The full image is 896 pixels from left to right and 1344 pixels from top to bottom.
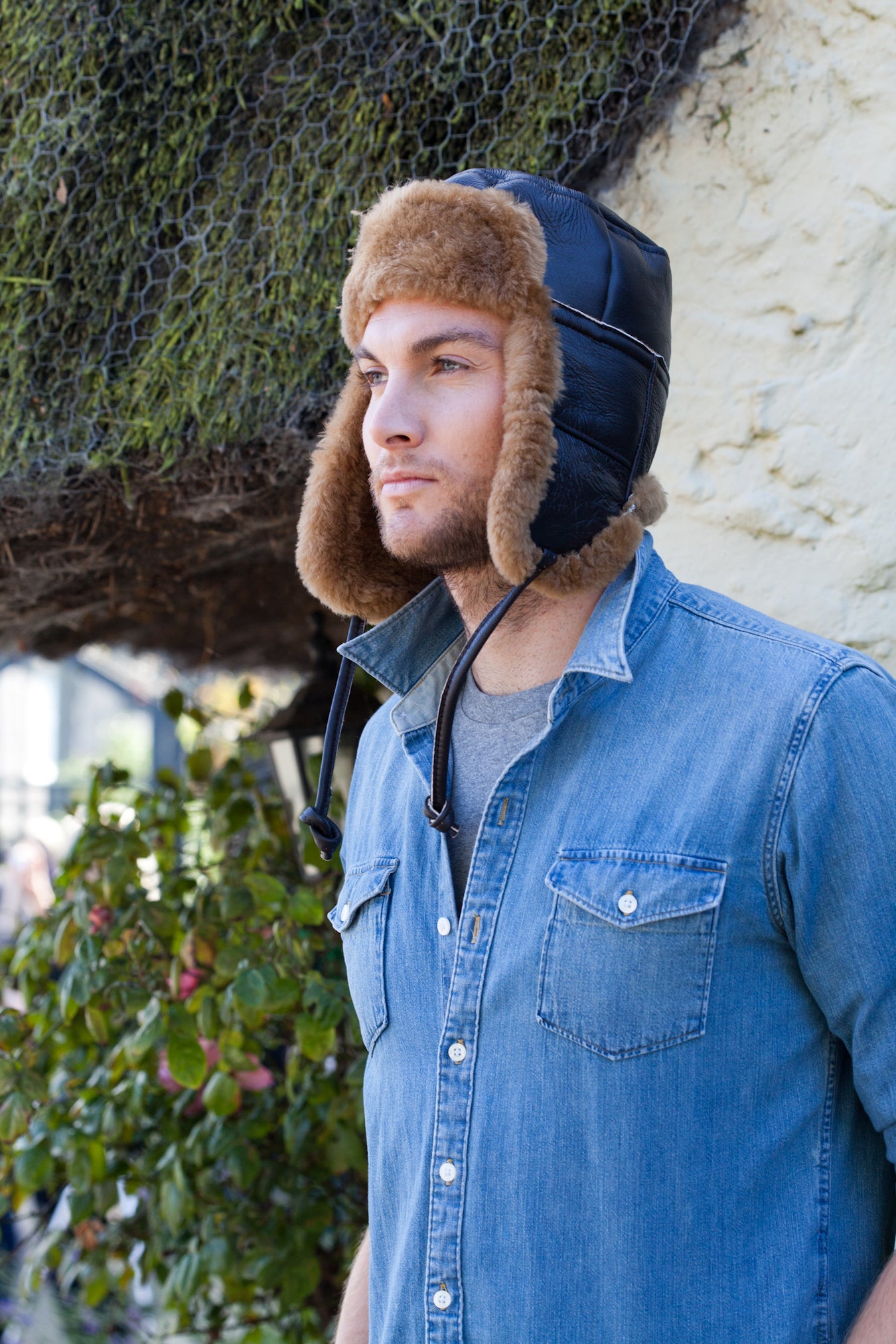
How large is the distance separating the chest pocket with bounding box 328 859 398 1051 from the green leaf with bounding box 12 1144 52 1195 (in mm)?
1354

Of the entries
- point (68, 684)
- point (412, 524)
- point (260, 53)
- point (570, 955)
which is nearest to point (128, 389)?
point (260, 53)

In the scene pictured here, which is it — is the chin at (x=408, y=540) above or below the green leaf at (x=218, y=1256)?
above

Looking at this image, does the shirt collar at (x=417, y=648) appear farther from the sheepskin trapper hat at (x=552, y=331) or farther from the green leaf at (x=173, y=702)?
the green leaf at (x=173, y=702)

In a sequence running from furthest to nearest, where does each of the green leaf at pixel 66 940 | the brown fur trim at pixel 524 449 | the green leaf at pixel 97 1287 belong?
the green leaf at pixel 97 1287 < the green leaf at pixel 66 940 < the brown fur trim at pixel 524 449

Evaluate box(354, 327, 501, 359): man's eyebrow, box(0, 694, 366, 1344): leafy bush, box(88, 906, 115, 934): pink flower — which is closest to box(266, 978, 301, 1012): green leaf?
box(0, 694, 366, 1344): leafy bush

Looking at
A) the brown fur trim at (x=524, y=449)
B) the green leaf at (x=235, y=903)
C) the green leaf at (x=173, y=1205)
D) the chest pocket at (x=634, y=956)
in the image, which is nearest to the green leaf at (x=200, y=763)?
the green leaf at (x=235, y=903)

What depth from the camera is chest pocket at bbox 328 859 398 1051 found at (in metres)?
1.43

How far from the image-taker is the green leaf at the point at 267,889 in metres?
2.33

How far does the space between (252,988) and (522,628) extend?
107 cm

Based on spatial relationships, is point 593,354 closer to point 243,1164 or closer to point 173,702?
point 243,1164

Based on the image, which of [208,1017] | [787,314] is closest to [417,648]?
[787,314]

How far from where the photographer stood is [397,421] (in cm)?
136

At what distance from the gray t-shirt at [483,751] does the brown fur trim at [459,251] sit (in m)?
0.48

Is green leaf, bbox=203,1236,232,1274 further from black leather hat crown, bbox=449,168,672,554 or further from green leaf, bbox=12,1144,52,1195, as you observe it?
black leather hat crown, bbox=449,168,672,554
